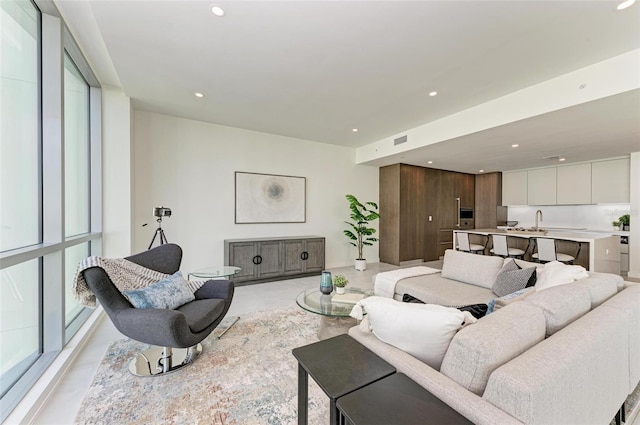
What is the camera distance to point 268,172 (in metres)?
5.20

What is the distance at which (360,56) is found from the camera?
259 centimetres

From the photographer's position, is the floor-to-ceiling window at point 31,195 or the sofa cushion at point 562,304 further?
the floor-to-ceiling window at point 31,195

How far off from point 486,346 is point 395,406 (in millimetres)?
419

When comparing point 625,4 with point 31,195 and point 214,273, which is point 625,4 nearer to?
point 214,273

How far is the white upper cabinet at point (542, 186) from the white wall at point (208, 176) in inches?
201

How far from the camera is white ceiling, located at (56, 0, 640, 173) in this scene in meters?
2.04

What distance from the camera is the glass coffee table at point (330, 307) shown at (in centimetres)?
239

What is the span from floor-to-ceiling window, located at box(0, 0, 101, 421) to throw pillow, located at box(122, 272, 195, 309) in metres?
0.70

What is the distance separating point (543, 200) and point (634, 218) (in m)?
1.62

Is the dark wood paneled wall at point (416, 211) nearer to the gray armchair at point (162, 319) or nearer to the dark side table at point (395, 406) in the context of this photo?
the gray armchair at point (162, 319)

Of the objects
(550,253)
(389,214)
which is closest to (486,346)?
(550,253)

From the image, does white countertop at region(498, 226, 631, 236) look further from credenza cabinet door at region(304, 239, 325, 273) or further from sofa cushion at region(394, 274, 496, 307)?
credenza cabinet door at region(304, 239, 325, 273)

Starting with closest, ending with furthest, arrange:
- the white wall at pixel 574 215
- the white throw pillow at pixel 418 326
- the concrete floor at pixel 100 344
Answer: the white throw pillow at pixel 418 326
the concrete floor at pixel 100 344
the white wall at pixel 574 215

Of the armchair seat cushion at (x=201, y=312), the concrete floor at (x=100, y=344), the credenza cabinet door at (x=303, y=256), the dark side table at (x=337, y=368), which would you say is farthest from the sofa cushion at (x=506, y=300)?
the credenza cabinet door at (x=303, y=256)
